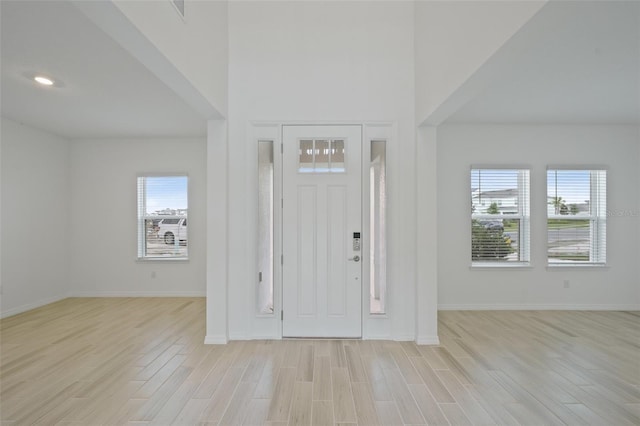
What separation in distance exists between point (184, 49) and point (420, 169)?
258cm

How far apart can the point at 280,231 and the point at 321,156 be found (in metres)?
1.00

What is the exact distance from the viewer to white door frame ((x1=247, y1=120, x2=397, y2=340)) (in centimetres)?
356

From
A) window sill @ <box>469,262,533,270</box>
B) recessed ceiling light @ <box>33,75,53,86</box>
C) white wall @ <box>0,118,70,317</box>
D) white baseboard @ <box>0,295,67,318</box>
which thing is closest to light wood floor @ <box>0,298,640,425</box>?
white baseboard @ <box>0,295,67,318</box>

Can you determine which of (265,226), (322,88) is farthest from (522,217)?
(265,226)

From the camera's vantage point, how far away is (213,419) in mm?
2180

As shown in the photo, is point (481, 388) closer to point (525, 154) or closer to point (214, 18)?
point (525, 154)

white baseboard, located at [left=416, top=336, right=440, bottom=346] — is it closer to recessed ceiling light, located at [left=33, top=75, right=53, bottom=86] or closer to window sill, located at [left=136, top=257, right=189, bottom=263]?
window sill, located at [left=136, top=257, right=189, bottom=263]

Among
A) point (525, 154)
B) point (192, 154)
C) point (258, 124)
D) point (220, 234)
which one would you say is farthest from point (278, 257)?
point (525, 154)

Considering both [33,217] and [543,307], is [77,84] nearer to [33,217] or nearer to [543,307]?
[33,217]

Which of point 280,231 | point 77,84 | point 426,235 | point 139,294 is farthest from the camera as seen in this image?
point 139,294

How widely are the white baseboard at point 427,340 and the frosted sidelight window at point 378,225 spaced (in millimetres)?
577

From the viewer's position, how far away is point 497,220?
4.86m

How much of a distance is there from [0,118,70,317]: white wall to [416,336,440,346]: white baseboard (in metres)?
5.78

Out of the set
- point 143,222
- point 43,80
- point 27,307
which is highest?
point 43,80
